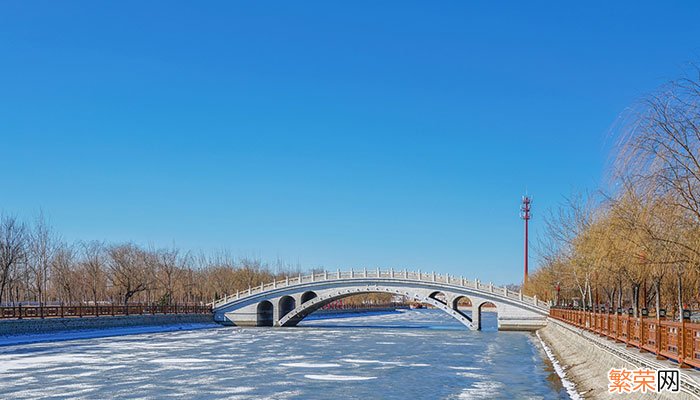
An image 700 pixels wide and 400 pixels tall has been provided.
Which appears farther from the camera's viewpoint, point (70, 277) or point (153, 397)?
point (70, 277)

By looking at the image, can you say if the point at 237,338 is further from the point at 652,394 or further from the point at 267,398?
the point at 652,394

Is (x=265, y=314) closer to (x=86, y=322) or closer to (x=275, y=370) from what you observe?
(x=86, y=322)

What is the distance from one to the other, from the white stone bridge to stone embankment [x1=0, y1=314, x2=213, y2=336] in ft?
11.3

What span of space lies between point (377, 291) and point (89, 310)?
2062cm

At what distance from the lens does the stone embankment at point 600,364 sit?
34.5ft

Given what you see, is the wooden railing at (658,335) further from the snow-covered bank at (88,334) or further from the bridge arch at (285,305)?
the bridge arch at (285,305)

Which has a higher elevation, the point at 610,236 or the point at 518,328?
the point at 610,236

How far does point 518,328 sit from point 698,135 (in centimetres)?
3923

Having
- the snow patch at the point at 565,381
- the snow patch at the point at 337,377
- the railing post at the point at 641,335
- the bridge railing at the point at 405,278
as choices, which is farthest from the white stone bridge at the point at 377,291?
the railing post at the point at 641,335

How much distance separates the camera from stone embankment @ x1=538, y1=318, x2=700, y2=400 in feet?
34.5

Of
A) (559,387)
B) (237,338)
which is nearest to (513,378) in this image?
(559,387)

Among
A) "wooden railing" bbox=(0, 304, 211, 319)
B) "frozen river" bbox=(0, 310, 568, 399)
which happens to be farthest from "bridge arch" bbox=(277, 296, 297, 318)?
"frozen river" bbox=(0, 310, 568, 399)

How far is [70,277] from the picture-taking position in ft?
201

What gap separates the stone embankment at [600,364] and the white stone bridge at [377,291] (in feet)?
70.9
